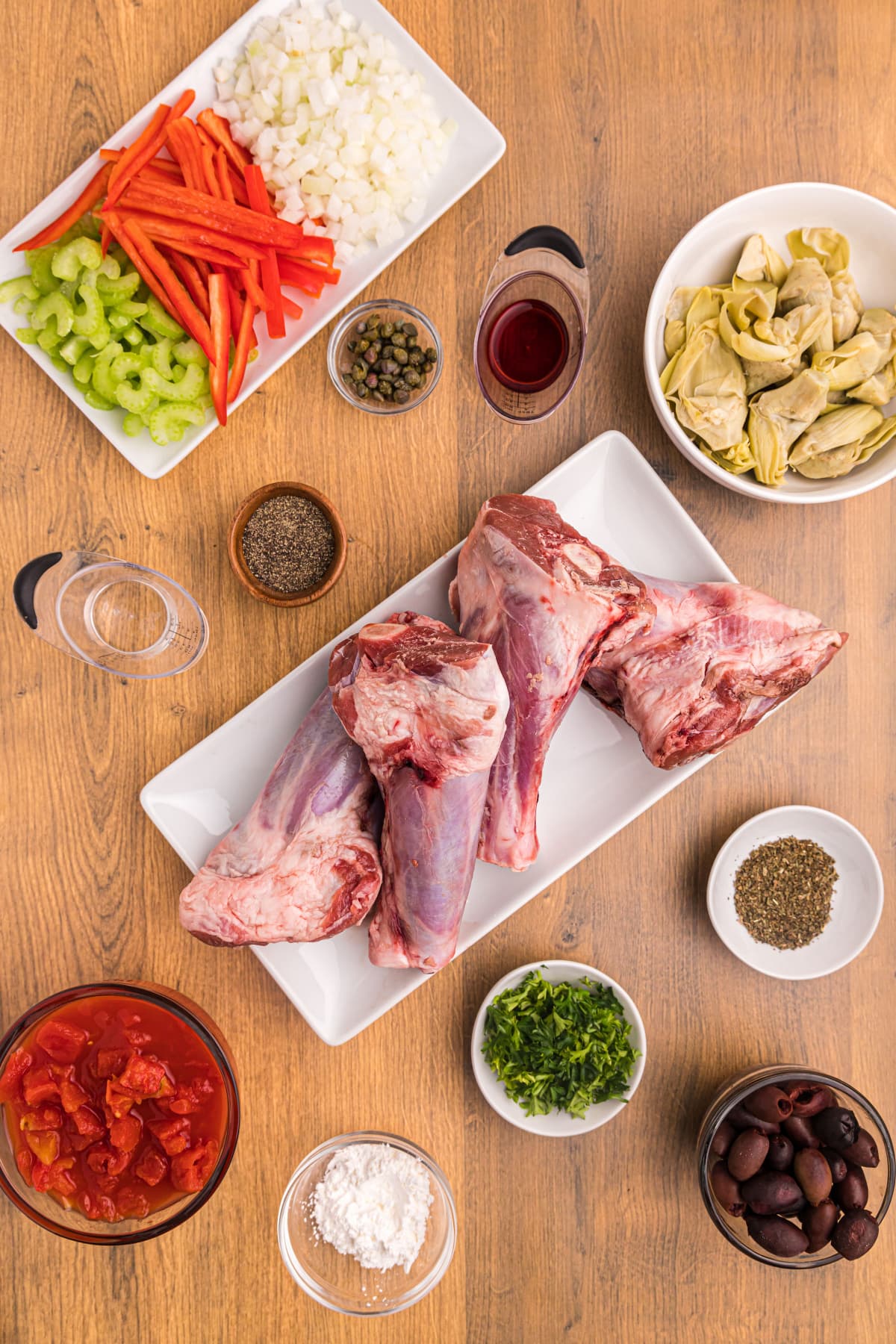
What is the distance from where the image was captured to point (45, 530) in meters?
1.88

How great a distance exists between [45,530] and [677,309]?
1409mm

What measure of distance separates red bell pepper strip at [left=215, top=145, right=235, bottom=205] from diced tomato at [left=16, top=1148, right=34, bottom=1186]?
185cm

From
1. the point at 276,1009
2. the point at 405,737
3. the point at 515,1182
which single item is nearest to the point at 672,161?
the point at 405,737

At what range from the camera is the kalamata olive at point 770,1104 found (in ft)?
5.77

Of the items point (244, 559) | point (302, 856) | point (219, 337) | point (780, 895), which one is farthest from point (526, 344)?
point (780, 895)

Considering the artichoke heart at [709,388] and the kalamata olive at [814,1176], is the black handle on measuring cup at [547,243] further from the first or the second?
the kalamata olive at [814,1176]

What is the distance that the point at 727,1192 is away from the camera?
175cm

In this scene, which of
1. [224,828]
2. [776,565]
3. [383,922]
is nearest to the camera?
[383,922]

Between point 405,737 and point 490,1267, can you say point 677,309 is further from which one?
point 490,1267

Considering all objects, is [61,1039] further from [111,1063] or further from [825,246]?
[825,246]

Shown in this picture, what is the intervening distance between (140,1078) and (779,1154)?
4.10ft

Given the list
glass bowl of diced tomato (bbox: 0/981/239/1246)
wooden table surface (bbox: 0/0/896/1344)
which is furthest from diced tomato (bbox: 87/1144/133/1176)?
wooden table surface (bbox: 0/0/896/1344)

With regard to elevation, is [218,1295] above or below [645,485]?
below

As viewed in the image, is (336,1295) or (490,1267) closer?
(336,1295)
